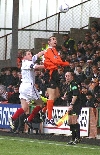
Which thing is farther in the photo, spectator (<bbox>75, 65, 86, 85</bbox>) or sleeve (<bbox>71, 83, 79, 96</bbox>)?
spectator (<bbox>75, 65, 86, 85</bbox>)

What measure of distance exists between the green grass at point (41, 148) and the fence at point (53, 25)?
39.4 feet

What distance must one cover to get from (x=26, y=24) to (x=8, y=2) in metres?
1.27

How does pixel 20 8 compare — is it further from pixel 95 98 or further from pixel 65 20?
pixel 95 98

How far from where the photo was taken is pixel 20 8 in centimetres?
3147

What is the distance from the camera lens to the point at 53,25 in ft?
101

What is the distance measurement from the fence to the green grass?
1200 cm

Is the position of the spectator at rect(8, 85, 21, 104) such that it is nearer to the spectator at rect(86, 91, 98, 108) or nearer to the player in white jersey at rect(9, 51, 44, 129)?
the spectator at rect(86, 91, 98, 108)

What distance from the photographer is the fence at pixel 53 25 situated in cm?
2964

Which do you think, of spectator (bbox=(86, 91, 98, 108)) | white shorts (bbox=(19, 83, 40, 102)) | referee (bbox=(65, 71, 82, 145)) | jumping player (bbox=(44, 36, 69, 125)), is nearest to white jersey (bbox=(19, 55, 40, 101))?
white shorts (bbox=(19, 83, 40, 102))

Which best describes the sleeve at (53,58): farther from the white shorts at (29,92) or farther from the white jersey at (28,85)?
the white shorts at (29,92)

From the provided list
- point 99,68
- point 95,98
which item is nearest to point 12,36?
point 99,68

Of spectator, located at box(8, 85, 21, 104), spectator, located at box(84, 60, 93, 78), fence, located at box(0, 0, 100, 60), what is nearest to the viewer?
spectator, located at box(8, 85, 21, 104)

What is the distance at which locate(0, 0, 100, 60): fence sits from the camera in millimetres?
29641

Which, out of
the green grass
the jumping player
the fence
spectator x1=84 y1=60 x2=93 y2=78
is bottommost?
the green grass
